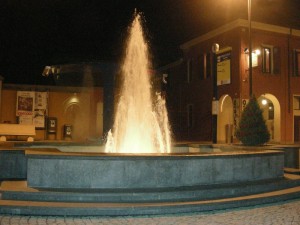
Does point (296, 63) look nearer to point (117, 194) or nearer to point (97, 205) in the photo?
point (117, 194)

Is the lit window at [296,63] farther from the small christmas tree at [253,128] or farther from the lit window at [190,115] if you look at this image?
the small christmas tree at [253,128]

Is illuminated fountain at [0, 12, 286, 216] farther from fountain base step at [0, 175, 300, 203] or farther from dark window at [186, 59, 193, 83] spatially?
dark window at [186, 59, 193, 83]

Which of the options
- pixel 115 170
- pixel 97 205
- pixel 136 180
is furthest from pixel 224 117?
pixel 97 205

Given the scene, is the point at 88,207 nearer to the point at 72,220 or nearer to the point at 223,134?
the point at 72,220

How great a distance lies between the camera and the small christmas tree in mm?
13578

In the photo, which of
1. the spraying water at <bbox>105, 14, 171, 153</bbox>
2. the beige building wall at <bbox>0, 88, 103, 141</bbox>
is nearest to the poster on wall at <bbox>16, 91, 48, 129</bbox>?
the beige building wall at <bbox>0, 88, 103, 141</bbox>

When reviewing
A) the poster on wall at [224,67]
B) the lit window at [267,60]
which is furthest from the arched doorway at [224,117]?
the lit window at [267,60]

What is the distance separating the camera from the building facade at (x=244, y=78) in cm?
2377

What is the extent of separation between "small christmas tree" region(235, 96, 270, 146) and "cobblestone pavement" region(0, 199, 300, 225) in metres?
6.13

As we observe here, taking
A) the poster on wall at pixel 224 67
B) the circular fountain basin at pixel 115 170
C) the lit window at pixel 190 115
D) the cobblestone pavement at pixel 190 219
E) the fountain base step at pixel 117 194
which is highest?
the poster on wall at pixel 224 67

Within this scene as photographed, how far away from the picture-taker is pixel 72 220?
676 cm

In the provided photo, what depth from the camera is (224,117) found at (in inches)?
1042

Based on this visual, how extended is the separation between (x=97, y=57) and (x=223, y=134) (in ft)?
45.8

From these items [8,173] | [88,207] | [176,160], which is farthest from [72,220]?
[8,173]
